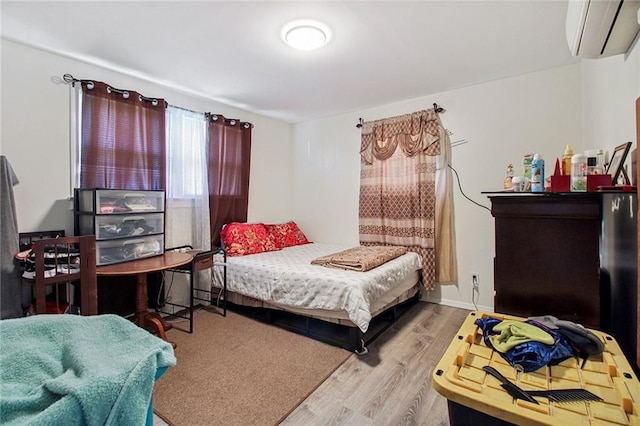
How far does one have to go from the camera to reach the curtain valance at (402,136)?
10.9 ft

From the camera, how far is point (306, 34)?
2.10 metres

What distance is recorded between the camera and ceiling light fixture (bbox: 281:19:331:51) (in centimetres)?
205

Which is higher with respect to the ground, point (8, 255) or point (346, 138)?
point (346, 138)

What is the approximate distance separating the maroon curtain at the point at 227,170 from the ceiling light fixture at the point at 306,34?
5.66 ft

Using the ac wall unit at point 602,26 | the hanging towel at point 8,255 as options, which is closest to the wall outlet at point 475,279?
the ac wall unit at point 602,26

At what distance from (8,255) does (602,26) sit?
3.35 metres

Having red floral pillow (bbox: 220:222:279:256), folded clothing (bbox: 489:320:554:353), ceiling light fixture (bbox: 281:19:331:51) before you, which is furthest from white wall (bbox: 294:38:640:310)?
ceiling light fixture (bbox: 281:19:331:51)

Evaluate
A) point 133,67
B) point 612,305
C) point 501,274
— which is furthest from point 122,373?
point 133,67

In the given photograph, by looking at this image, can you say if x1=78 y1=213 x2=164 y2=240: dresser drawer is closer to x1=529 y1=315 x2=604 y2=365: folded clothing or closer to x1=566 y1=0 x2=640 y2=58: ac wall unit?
x1=529 y1=315 x2=604 y2=365: folded clothing

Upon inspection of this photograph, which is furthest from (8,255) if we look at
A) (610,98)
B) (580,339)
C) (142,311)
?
(610,98)

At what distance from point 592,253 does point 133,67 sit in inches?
140

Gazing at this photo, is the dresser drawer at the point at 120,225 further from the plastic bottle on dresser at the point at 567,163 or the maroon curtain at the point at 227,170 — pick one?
the plastic bottle on dresser at the point at 567,163

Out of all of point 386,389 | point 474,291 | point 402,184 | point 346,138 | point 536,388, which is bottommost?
point 386,389

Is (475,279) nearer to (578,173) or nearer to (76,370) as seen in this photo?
(578,173)
